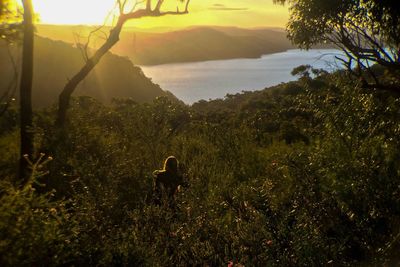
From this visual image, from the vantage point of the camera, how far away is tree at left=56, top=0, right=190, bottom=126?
1169 centimetres

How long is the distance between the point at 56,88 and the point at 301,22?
78242 millimetres

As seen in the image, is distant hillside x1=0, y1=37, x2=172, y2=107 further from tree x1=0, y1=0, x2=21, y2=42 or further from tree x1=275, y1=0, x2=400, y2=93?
tree x1=0, y1=0, x2=21, y2=42

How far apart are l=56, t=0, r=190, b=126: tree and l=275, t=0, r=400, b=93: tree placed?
11.3ft

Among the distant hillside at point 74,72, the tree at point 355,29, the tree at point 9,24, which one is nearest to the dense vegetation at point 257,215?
the tree at point 9,24

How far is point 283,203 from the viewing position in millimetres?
6227

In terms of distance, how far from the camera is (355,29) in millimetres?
12383

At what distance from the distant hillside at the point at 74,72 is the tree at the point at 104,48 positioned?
227 feet

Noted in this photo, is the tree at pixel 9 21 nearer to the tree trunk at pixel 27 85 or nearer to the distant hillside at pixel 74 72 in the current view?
the tree trunk at pixel 27 85

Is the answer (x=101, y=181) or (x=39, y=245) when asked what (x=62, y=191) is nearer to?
(x=101, y=181)

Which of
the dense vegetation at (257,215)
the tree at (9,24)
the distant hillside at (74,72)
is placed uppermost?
the tree at (9,24)

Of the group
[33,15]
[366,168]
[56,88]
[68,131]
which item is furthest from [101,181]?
[56,88]

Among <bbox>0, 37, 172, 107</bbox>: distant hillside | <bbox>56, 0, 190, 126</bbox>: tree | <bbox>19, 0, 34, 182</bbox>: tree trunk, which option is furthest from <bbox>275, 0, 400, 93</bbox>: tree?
<bbox>0, 37, 172, 107</bbox>: distant hillside

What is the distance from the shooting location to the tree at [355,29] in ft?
36.5

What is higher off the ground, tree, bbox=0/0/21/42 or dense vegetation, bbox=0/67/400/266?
tree, bbox=0/0/21/42
